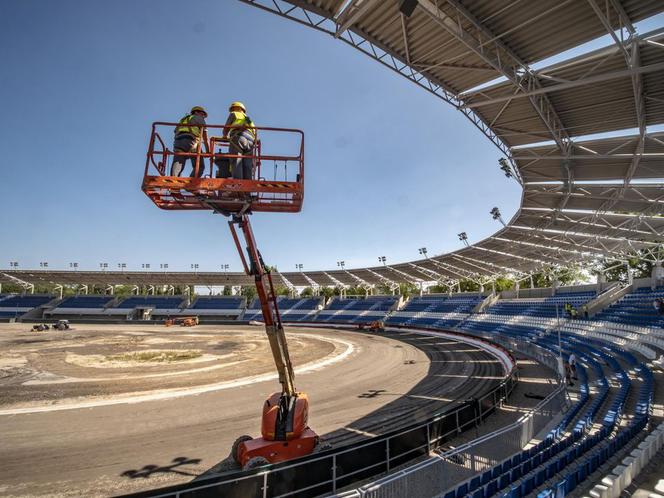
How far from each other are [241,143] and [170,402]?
43.7 ft

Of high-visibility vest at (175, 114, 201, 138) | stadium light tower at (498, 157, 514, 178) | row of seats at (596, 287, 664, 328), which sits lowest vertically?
row of seats at (596, 287, 664, 328)

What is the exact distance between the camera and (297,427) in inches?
341

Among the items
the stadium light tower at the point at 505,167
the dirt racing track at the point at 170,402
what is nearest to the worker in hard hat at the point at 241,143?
the dirt racing track at the point at 170,402

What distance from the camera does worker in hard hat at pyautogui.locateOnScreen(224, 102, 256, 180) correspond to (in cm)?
711

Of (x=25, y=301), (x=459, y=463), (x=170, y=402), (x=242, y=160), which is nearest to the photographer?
(x=242, y=160)

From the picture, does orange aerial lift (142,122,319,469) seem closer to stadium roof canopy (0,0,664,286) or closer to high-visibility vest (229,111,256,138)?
high-visibility vest (229,111,256,138)

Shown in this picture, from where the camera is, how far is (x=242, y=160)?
7156 mm

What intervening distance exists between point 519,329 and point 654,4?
98.4ft

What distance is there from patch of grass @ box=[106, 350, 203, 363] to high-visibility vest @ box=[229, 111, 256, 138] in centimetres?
2329

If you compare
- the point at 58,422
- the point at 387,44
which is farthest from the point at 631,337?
the point at 58,422

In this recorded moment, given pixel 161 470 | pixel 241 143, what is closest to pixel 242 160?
pixel 241 143

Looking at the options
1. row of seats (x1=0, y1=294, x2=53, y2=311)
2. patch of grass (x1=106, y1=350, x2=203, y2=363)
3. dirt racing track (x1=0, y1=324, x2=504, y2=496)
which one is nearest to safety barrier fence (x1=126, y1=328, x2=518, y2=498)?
dirt racing track (x1=0, y1=324, x2=504, y2=496)

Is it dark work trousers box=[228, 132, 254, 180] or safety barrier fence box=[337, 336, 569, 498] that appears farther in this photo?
dark work trousers box=[228, 132, 254, 180]

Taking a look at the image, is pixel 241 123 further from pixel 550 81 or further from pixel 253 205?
pixel 550 81
